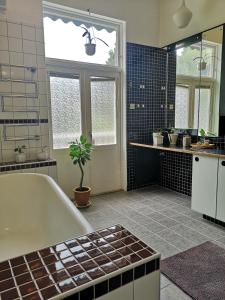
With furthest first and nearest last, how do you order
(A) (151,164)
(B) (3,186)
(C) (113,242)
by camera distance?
(A) (151,164) → (B) (3,186) → (C) (113,242)

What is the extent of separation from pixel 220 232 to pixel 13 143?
2511 mm

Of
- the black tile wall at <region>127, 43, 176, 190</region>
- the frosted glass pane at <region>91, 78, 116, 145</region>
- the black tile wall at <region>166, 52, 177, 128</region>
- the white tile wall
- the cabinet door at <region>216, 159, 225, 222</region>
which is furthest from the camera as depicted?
the black tile wall at <region>166, 52, 177, 128</region>

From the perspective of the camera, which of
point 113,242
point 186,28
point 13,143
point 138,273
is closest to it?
point 138,273

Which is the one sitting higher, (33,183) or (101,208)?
(33,183)

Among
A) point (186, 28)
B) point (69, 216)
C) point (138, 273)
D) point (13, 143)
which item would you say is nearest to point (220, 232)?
point (69, 216)

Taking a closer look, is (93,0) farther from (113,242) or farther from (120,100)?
(113,242)

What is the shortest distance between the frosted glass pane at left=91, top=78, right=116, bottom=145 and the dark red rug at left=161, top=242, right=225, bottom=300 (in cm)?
204

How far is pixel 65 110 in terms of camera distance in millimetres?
3205

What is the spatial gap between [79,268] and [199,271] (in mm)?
1365

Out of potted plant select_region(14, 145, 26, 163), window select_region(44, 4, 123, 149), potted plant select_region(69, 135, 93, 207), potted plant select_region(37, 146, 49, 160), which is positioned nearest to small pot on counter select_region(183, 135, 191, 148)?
window select_region(44, 4, 123, 149)

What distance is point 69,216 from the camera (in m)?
1.51

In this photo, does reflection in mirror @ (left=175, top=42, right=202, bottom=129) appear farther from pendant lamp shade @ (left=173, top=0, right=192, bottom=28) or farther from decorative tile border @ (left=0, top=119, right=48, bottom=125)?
decorative tile border @ (left=0, top=119, right=48, bottom=125)

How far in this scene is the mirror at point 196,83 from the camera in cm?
300

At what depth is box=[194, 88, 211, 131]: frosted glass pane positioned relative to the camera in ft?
10.3
